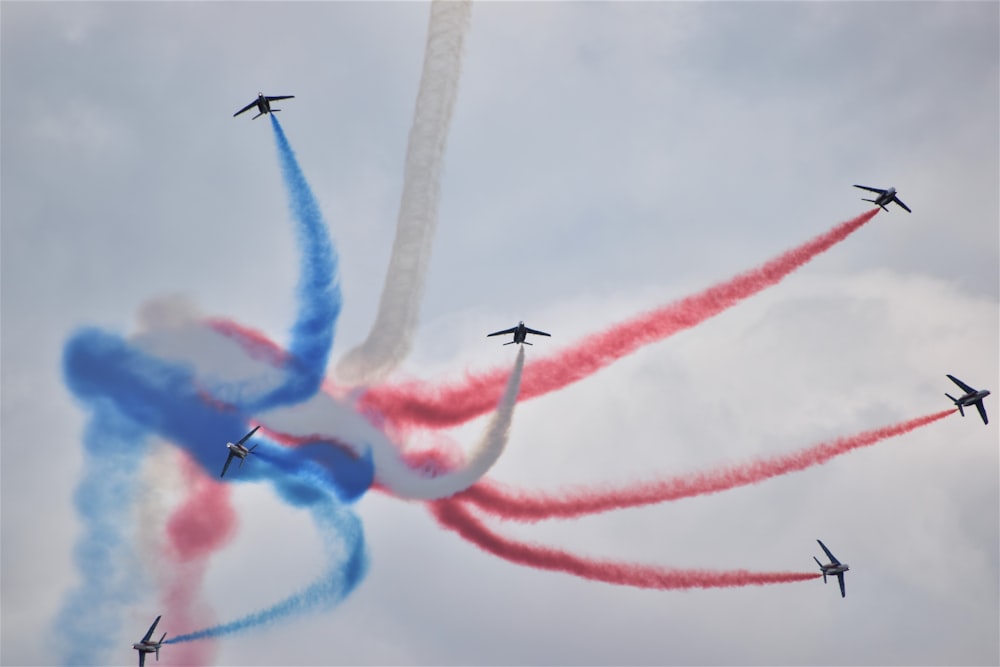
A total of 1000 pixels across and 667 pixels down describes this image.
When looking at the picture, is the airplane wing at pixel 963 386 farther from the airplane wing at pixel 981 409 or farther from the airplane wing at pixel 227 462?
the airplane wing at pixel 227 462

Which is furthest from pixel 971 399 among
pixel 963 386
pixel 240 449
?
pixel 240 449

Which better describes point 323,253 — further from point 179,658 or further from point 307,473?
point 179,658

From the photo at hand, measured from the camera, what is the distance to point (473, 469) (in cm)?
6625

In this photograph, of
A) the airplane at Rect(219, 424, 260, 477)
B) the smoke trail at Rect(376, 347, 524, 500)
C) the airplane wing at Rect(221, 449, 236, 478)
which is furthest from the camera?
the airplane wing at Rect(221, 449, 236, 478)

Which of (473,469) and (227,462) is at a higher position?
(227,462)

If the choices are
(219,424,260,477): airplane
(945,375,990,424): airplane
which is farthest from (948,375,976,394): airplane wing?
(219,424,260,477): airplane

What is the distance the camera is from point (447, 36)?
5884 cm

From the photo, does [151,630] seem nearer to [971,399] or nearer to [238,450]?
[238,450]

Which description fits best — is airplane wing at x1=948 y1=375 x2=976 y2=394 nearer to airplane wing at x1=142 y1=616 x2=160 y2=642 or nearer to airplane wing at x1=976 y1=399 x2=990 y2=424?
airplane wing at x1=976 y1=399 x2=990 y2=424

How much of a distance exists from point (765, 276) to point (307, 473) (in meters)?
24.1

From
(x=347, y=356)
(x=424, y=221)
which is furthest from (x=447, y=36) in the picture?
(x=347, y=356)

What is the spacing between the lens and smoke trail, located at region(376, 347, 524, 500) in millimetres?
65438

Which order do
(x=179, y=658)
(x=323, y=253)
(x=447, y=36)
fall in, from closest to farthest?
(x=447, y=36)
(x=323, y=253)
(x=179, y=658)

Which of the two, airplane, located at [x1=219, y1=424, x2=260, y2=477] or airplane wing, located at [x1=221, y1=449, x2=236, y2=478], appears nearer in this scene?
airplane, located at [x1=219, y1=424, x2=260, y2=477]
